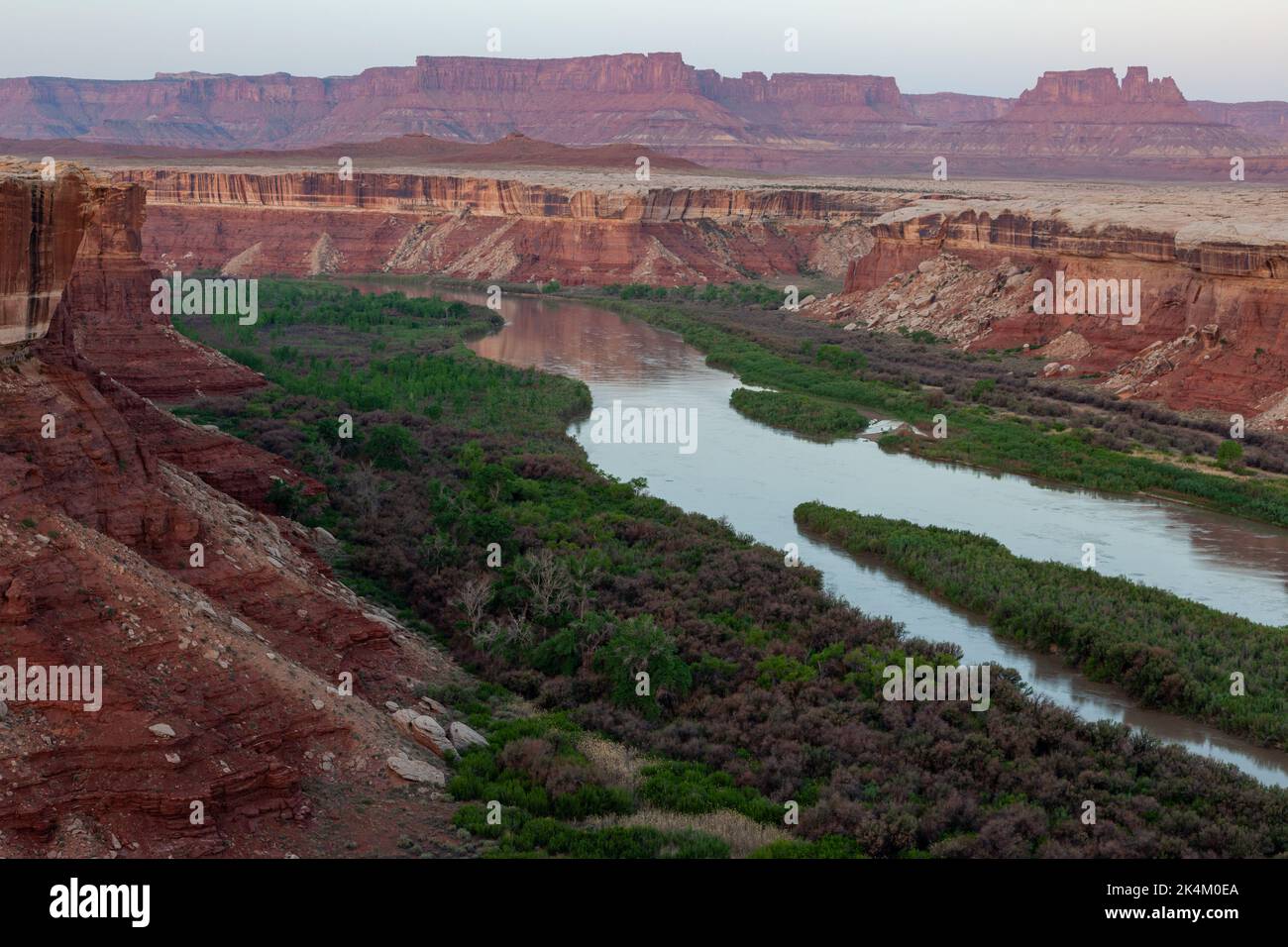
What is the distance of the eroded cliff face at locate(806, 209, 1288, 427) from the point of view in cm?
3806

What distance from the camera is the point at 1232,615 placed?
21.3m

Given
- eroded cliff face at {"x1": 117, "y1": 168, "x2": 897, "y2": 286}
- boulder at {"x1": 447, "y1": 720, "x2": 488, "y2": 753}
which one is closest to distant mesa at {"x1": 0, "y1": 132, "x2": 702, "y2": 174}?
eroded cliff face at {"x1": 117, "y1": 168, "x2": 897, "y2": 286}

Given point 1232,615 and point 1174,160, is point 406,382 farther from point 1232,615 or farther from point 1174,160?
point 1174,160

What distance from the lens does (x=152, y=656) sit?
12.2 metres

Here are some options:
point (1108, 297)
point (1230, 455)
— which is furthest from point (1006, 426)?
point (1108, 297)

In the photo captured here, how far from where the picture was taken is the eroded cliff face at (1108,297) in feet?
125

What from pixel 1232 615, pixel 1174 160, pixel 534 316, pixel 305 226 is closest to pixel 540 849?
pixel 1232 615

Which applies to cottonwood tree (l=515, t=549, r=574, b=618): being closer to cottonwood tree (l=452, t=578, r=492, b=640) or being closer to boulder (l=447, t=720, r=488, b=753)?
cottonwood tree (l=452, t=578, r=492, b=640)

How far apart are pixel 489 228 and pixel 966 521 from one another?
68.3 metres

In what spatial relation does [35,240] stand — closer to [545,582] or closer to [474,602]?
[474,602]

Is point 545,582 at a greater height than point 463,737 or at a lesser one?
greater

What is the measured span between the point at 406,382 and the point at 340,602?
2450 centimetres

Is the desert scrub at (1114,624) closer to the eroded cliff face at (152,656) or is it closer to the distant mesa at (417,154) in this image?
the eroded cliff face at (152,656)

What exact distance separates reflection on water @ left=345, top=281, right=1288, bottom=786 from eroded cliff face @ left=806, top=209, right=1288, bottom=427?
9773mm
